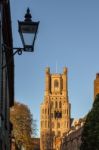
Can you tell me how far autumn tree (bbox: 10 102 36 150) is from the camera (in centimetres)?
9503

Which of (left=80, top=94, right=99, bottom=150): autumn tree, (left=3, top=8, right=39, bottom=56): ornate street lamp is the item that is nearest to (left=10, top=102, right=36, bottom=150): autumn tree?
(left=80, top=94, right=99, bottom=150): autumn tree

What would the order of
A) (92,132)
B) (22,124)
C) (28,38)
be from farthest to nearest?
(22,124) → (92,132) → (28,38)

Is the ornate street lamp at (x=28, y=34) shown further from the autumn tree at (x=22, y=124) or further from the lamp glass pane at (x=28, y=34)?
the autumn tree at (x=22, y=124)

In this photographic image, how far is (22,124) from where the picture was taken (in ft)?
323

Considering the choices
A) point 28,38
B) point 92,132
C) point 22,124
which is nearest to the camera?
point 28,38

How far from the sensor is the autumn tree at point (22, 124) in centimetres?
9503

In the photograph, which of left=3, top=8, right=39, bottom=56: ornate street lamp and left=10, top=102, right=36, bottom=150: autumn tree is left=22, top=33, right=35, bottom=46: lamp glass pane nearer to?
left=3, top=8, right=39, bottom=56: ornate street lamp

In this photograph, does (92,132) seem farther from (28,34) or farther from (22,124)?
(22,124)

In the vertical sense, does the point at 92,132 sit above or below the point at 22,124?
above

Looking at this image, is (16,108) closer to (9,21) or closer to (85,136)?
(85,136)

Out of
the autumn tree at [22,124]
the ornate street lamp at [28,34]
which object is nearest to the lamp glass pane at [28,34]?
the ornate street lamp at [28,34]

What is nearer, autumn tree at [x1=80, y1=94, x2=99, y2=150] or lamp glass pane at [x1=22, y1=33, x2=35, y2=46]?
lamp glass pane at [x1=22, y1=33, x2=35, y2=46]

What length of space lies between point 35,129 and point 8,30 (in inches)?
3241

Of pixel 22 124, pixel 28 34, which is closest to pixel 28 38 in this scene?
pixel 28 34
